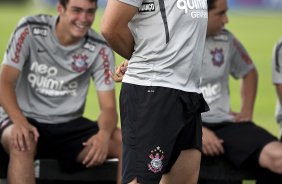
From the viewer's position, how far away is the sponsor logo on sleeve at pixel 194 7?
15.8 feet

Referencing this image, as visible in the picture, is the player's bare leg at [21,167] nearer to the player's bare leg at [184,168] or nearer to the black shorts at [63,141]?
the black shorts at [63,141]

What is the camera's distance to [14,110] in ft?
20.0

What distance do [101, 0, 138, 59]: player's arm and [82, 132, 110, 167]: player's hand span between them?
148 centimetres

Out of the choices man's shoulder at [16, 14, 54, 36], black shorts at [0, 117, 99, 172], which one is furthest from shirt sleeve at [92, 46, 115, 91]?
man's shoulder at [16, 14, 54, 36]

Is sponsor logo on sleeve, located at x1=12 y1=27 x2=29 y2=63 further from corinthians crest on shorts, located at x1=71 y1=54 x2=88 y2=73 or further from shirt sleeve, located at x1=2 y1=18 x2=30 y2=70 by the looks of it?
corinthians crest on shorts, located at x1=71 y1=54 x2=88 y2=73

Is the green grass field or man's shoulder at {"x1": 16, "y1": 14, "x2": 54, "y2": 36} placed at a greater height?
man's shoulder at {"x1": 16, "y1": 14, "x2": 54, "y2": 36}

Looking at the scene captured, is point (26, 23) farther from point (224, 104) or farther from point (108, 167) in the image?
point (224, 104)

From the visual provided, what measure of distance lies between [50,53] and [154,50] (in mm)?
1865

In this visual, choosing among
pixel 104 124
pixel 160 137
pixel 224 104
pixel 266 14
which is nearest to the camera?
pixel 160 137

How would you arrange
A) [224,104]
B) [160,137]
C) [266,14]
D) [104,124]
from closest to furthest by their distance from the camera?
[160,137] → [104,124] → [224,104] → [266,14]

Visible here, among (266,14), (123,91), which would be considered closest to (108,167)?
(123,91)

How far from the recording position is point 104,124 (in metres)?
6.38

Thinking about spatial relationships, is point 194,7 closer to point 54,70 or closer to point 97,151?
point 97,151

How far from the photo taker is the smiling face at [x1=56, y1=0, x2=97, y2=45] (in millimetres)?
6469
